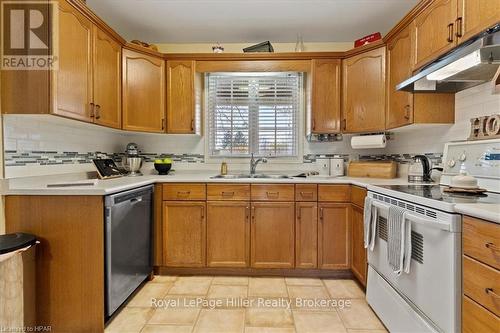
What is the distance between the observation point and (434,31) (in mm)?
1858

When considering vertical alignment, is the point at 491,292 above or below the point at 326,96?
below

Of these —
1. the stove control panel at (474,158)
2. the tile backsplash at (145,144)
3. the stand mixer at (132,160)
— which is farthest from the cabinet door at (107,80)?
the stove control panel at (474,158)

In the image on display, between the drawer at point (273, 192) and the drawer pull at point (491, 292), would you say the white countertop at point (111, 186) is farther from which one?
the drawer pull at point (491, 292)

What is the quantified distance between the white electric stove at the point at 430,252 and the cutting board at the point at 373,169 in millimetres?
604

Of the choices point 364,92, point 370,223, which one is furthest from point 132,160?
point 364,92

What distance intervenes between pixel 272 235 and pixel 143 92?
1.87 meters

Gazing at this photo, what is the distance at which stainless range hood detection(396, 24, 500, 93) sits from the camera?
4.19ft

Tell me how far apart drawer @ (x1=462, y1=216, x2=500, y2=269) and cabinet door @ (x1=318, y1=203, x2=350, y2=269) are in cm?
131

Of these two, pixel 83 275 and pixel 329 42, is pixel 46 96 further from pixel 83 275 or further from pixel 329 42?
pixel 329 42

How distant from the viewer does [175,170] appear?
10.2 ft

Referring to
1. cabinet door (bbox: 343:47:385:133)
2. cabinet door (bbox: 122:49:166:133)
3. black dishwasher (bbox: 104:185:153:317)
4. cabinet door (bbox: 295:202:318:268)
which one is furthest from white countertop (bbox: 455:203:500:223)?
cabinet door (bbox: 122:49:166:133)

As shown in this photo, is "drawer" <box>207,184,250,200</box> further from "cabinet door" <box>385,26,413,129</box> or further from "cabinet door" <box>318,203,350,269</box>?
"cabinet door" <box>385,26,413,129</box>

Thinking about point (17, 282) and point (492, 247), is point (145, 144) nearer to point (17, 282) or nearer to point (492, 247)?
point (17, 282)

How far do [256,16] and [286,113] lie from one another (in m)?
1.06
